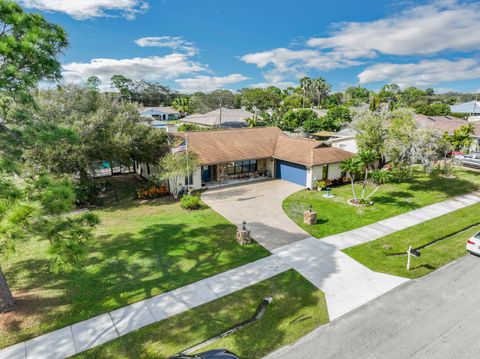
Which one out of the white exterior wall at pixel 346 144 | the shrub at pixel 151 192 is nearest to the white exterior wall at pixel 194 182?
the shrub at pixel 151 192

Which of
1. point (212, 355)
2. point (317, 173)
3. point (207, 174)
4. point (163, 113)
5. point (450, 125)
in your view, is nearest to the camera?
point (212, 355)

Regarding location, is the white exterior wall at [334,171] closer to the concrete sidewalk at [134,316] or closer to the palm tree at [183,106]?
the concrete sidewalk at [134,316]

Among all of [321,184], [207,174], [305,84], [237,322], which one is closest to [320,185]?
[321,184]

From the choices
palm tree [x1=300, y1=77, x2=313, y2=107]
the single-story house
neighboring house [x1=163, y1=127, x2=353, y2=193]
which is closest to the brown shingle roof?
neighboring house [x1=163, y1=127, x2=353, y2=193]

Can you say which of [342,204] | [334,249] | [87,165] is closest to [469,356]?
[334,249]

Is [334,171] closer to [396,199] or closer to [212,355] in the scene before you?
[396,199]

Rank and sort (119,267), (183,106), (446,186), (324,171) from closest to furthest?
1. (119,267)
2. (446,186)
3. (324,171)
4. (183,106)

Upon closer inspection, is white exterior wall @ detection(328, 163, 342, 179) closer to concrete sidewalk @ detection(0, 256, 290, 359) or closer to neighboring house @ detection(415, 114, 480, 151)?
concrete sidewalk @ detection(0, 256, 290, 359)
